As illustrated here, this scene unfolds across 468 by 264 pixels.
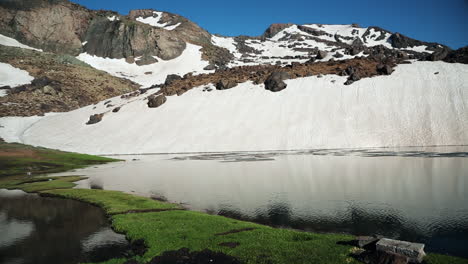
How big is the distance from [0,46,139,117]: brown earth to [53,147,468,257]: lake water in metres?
105

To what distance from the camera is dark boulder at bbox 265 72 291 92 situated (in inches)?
4191

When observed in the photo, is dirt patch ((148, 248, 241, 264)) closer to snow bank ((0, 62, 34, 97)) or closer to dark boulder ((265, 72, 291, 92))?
dark boulder ((265, 72, 291, 92))

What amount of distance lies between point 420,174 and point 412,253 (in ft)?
85.0

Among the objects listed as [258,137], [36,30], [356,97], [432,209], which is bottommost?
[432,209]

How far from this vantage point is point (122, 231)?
1934 centimetres

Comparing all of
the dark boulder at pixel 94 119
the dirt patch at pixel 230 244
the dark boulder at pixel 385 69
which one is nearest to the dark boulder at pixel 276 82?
the dark boulder at pixel 385 69

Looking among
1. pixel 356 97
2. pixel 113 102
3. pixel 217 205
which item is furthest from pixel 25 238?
pixel 113 102

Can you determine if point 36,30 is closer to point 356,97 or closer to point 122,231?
point 356,97

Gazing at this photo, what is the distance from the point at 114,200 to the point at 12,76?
150595mm

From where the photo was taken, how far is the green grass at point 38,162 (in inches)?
2131

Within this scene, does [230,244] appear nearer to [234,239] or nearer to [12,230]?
[234,239]

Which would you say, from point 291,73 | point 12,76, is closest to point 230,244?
point 291,73

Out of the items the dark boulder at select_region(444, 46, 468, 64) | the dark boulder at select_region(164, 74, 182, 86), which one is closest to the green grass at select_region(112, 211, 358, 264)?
the dark boulder at select_region(444, 46, 468, 64)

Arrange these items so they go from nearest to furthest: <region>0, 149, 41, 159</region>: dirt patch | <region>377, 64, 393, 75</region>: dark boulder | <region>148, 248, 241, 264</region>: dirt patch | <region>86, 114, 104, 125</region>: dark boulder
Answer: <region>148, 248, 241, 264</region>: dirt patch < <region>0, 149, 41, 159</region>: dirt patch < <region>377, 64, 393, 75</region>: dark boulder < <region>86, 114, 104, 125</region>: dark boulder
